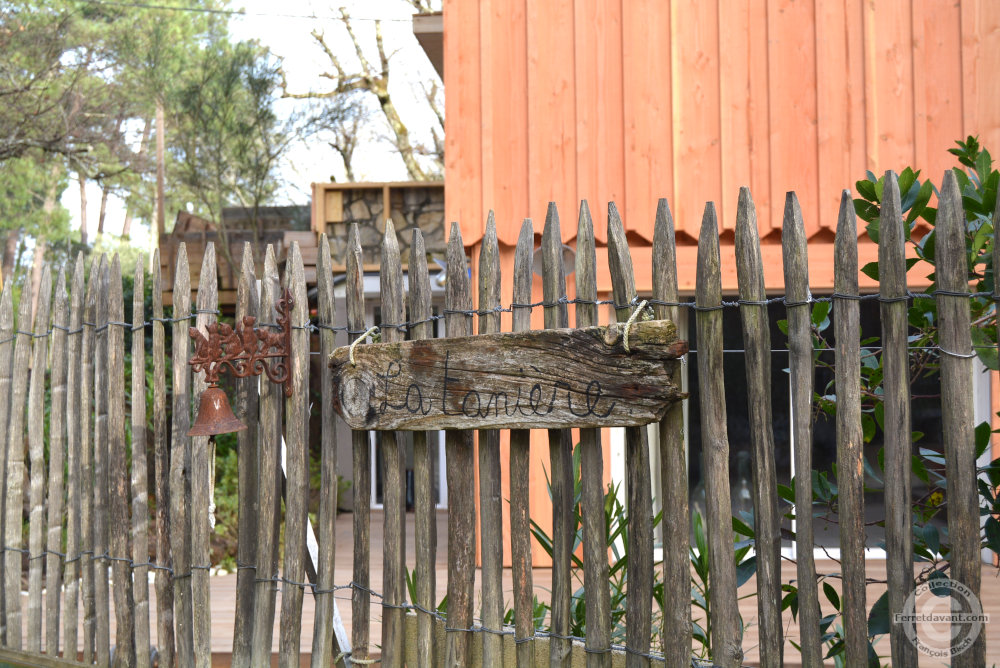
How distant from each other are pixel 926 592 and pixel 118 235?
88.7 ft

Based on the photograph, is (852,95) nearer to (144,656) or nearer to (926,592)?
(926,592)

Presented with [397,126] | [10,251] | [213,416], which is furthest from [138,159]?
[213,416]

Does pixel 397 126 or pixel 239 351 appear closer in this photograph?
pixel 239 351

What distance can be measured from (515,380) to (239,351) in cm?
99

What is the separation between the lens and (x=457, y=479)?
279 cm

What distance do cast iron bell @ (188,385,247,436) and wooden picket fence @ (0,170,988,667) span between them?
19cm

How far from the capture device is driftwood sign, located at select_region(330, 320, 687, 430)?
7.68 ft

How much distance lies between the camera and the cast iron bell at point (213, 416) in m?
2.84

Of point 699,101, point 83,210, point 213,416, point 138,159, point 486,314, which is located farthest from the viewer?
point 83,210

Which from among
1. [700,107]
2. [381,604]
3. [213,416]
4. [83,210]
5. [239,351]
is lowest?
[381,604]

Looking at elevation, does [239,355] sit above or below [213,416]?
above

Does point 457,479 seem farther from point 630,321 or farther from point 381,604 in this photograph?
point 630,321

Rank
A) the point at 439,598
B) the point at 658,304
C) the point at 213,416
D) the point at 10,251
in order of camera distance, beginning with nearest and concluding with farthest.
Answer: the point at 658,304
the point at 213,416
the point at 439,598
the point at 10,251

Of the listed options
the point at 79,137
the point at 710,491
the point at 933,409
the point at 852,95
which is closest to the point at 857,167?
the point at 852,95
